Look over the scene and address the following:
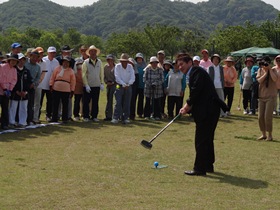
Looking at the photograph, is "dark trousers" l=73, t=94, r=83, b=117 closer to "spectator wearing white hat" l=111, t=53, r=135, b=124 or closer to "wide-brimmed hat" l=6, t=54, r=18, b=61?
"spectator wearing white hat" l=111, t=53, r=135, b=124

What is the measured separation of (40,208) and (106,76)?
856 cm

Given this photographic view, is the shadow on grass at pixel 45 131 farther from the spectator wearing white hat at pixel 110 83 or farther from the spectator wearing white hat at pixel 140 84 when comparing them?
the spectator wearing white hat at pixel 140 84

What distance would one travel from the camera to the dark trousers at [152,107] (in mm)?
14431

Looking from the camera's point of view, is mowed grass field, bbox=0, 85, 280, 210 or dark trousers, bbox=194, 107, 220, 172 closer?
mowed grass field, bbox=0, 85, 280, 210

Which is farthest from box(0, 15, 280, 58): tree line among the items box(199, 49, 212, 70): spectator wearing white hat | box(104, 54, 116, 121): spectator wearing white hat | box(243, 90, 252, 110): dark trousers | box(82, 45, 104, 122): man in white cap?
box(82, 45, 104, 122): man in white cap

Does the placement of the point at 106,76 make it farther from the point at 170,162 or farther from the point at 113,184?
the point at 113,184

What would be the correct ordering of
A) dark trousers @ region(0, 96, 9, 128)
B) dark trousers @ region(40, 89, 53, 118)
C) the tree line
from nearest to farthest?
dark trousers @ region(0, 96, 9, 128) → dark trousers @ region(40, 89, 53, 118) → the tree line

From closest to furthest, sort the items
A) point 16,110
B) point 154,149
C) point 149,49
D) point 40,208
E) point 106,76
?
1. point 40,208
2. point 154,149
3. point 16,110
4. point 106,76
5. point 149,49

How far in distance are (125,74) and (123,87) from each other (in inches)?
14.8

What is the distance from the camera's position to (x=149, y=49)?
203ft

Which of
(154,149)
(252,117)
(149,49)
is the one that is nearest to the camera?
(154,149)

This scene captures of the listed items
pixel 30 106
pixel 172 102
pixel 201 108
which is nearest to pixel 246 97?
pixel 172 102

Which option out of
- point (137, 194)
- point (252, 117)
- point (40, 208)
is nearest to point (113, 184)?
point (137, 194)

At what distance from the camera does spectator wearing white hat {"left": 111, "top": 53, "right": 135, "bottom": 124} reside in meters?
13.5
